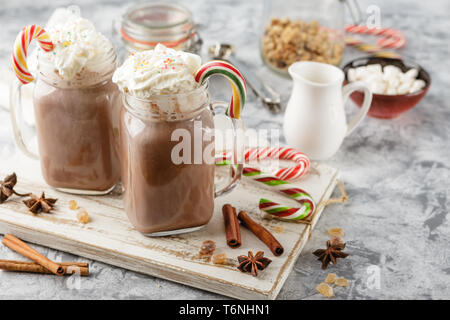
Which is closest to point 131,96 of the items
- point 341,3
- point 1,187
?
point 1,187

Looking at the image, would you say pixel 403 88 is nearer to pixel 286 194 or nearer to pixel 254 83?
pixel 254 83

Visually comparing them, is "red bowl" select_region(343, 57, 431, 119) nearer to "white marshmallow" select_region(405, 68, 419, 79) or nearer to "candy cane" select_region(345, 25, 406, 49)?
"white marshmallow" select_region(405, 68, 419, 79)

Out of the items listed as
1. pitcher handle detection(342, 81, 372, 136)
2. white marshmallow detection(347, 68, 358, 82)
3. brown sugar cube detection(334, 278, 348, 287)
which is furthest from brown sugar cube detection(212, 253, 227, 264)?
white marshmallow detection(347, 68, 358, 82)

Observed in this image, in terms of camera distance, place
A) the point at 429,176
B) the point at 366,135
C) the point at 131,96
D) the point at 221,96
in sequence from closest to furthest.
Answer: the point at 131,96, the point at 429,176, the point at 366,135, the point at 221,96

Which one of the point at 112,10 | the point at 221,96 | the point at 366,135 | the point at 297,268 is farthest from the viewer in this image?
the point at 112,10

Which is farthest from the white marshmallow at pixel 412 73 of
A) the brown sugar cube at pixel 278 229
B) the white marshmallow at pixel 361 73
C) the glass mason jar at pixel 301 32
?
the brown sugar cube at pixel 278 229

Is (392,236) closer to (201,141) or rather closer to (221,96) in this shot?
(201,141)
